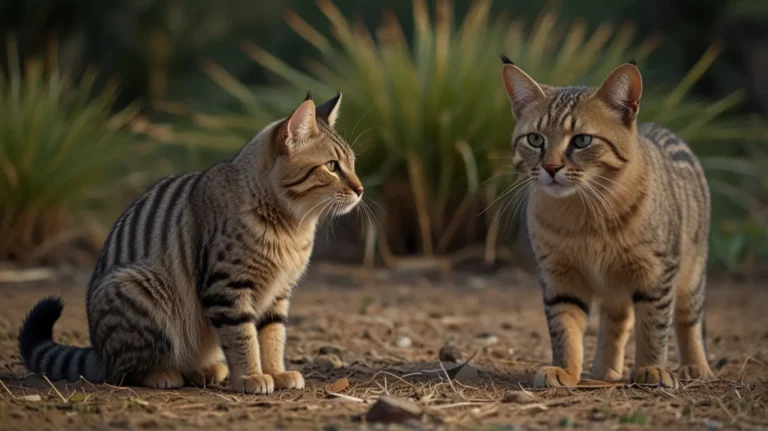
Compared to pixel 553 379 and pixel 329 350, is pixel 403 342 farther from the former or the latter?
pixel 553 379

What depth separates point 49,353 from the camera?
457 cm

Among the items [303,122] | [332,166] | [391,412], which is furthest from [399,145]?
[391,412]

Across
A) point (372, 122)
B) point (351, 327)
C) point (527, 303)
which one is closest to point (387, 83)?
point (372, 122)

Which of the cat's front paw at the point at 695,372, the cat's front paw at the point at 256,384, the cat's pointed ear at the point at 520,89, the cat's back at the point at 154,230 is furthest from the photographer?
the cat's front paw at the point at 695,372

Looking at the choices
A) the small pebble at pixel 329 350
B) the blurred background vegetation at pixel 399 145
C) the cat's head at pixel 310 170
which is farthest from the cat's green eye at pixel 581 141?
the blurred background vegetation at pixel 399 145

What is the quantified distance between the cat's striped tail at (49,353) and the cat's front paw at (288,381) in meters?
0.82

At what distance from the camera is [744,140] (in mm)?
10023

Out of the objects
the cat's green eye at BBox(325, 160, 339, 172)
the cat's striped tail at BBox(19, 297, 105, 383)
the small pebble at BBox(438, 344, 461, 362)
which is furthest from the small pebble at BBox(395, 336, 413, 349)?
the cat's striped tail at BBox(19, 297, 105, 383)

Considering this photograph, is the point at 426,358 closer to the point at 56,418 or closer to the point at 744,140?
the point at 56,418

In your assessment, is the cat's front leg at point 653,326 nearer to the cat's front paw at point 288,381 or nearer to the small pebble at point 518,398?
the small pebble at point 518,398

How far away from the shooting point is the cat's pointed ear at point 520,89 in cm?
477

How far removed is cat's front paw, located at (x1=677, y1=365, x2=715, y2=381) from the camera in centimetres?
495

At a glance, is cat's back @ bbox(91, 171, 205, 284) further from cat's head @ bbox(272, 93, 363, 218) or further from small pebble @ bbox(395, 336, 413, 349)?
small pebble @ bbox(395, 336, 413, 349)

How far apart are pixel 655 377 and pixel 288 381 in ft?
5.26
